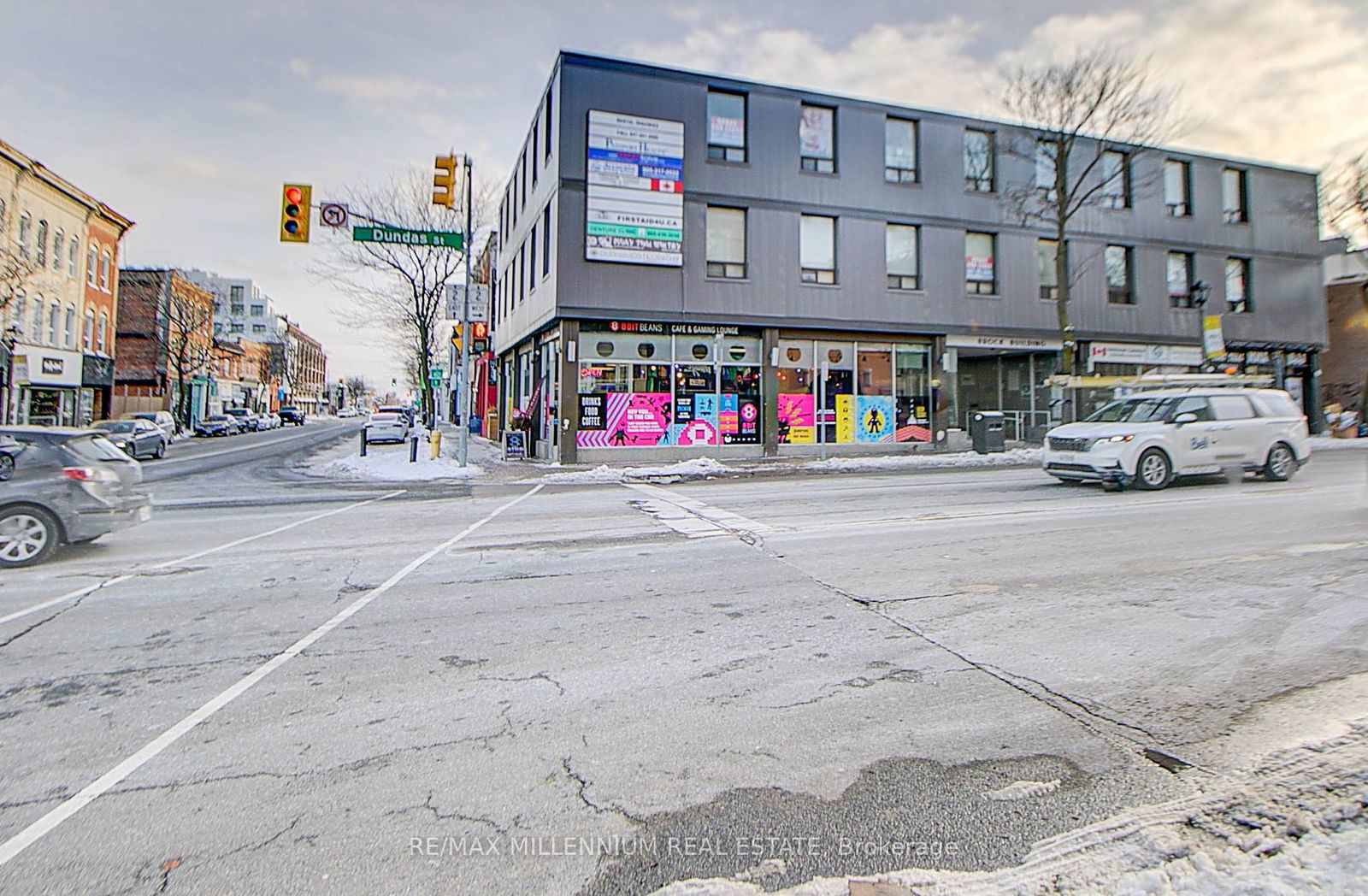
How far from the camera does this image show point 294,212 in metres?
13.7

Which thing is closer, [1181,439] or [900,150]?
[1181,439]

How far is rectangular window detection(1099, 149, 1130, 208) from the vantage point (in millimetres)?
26219

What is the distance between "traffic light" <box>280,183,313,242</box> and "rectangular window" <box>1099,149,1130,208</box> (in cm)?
2614

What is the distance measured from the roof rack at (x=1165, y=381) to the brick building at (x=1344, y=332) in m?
15.2

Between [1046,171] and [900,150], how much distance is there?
581cm

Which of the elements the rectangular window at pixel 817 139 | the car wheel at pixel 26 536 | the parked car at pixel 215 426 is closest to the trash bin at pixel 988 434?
the rectangular window at pixel 817 139

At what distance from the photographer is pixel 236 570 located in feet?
23.4

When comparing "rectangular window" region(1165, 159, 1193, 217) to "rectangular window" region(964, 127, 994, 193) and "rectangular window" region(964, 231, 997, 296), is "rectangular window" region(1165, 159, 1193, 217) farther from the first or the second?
"rectangular window" region(964, 231, 997, 296)

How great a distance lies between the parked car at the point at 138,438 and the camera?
82.3 feet

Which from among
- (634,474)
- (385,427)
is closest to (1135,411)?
(634,474)

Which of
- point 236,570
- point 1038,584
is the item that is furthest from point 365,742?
point 1038,584

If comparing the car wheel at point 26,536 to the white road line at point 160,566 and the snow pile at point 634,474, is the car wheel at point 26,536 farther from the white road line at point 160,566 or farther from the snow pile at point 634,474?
the snow pile at point 634,474

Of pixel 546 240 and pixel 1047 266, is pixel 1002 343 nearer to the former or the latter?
pixel 1047 266

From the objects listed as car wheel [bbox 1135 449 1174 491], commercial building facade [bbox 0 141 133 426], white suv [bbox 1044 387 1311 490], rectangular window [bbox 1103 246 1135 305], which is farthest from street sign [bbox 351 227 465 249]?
rectangular window [bbox 1103 246 1135 305]
